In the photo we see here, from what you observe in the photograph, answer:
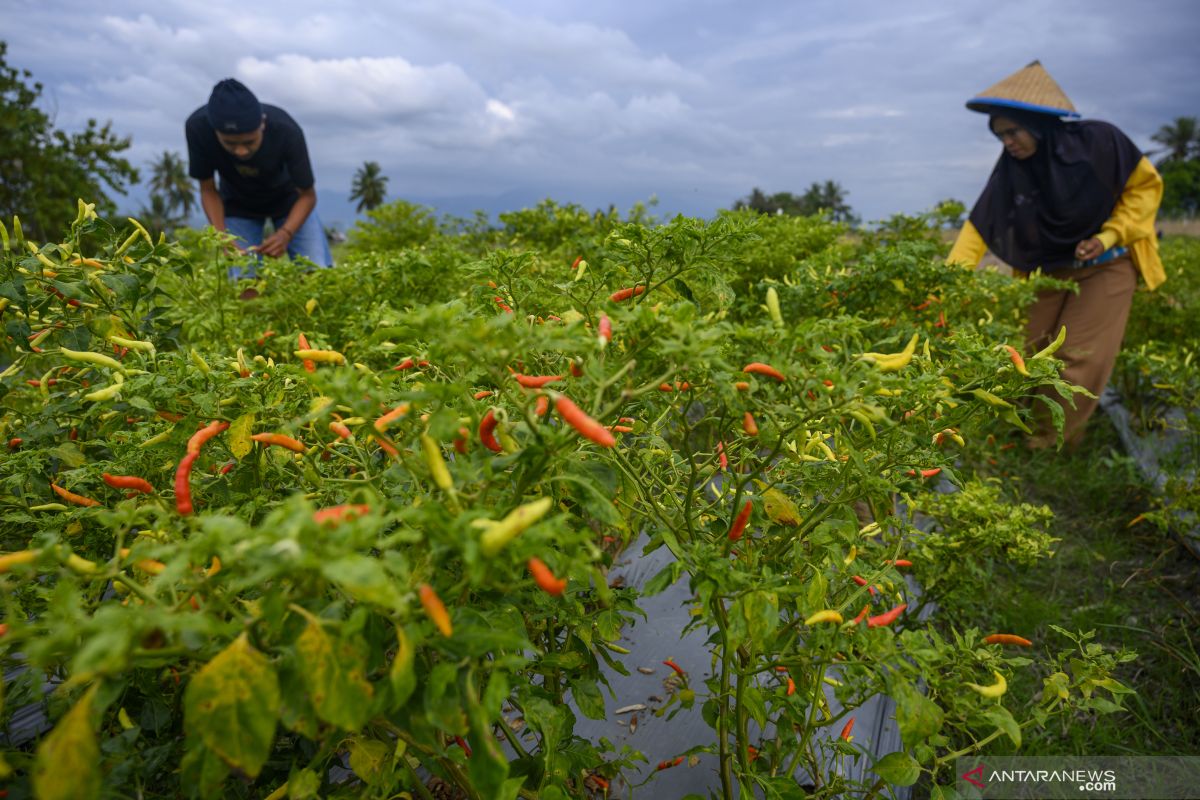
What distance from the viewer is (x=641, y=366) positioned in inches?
38.7

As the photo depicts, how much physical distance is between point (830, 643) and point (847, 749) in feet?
1.30

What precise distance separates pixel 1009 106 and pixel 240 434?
4394 mm

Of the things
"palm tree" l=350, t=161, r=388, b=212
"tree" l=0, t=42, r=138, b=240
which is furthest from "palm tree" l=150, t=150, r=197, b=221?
"tree" l=0, t=42, r=138, b=240

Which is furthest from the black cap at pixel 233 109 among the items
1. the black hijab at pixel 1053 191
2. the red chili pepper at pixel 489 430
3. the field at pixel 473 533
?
the black hijab at pixel 1053 191

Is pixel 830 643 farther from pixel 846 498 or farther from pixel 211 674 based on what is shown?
pixel 211 674

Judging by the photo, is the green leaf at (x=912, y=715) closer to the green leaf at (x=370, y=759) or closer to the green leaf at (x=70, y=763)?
the green leaf at (x=370, y=759)

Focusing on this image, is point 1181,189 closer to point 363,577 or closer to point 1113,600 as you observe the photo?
point 1113,600

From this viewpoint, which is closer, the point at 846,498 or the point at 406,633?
the point at 406,633

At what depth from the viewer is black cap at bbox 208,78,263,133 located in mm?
3826

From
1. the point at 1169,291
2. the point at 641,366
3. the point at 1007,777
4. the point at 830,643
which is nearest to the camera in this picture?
the point at 641,366

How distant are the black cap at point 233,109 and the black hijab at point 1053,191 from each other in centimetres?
428

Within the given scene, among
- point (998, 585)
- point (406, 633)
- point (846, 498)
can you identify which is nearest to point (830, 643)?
point (846, 498)

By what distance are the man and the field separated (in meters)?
2.17

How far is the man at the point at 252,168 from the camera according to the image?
3.90m
